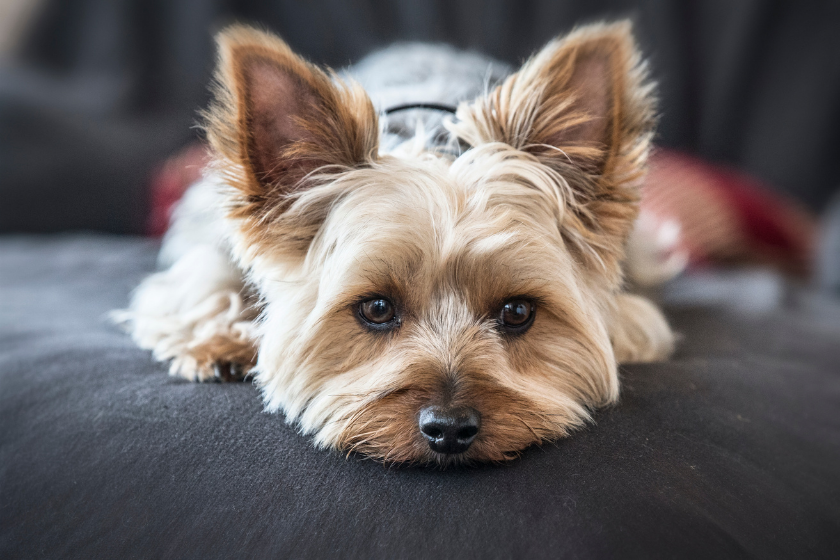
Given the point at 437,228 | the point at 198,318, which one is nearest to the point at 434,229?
the point at 437,228

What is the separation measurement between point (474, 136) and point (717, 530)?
0.95 metres

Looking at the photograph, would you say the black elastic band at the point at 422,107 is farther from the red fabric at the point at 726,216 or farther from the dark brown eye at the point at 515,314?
the red fabric at the point at 726,216

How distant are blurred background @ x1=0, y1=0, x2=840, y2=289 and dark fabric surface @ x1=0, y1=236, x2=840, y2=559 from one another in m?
1.71

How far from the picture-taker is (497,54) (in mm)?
3215

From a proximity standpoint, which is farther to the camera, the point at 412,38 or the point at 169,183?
the point at 412,38

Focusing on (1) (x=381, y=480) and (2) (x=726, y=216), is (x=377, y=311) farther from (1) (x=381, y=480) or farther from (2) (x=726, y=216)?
(2) (x=726, y=216)

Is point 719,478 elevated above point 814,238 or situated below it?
above

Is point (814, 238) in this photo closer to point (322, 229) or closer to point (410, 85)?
point (410, 85)

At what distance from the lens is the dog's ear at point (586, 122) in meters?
1.38

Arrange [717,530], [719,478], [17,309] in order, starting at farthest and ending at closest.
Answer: [17,309] < [719,478] < [717,530]

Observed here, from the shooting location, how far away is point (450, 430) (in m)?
1.14

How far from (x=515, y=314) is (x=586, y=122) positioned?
454 mm

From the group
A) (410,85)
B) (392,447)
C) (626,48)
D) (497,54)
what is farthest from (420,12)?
(392,447)

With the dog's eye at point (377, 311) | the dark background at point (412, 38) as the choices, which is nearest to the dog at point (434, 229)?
the dog's eye at point (377, 311)
